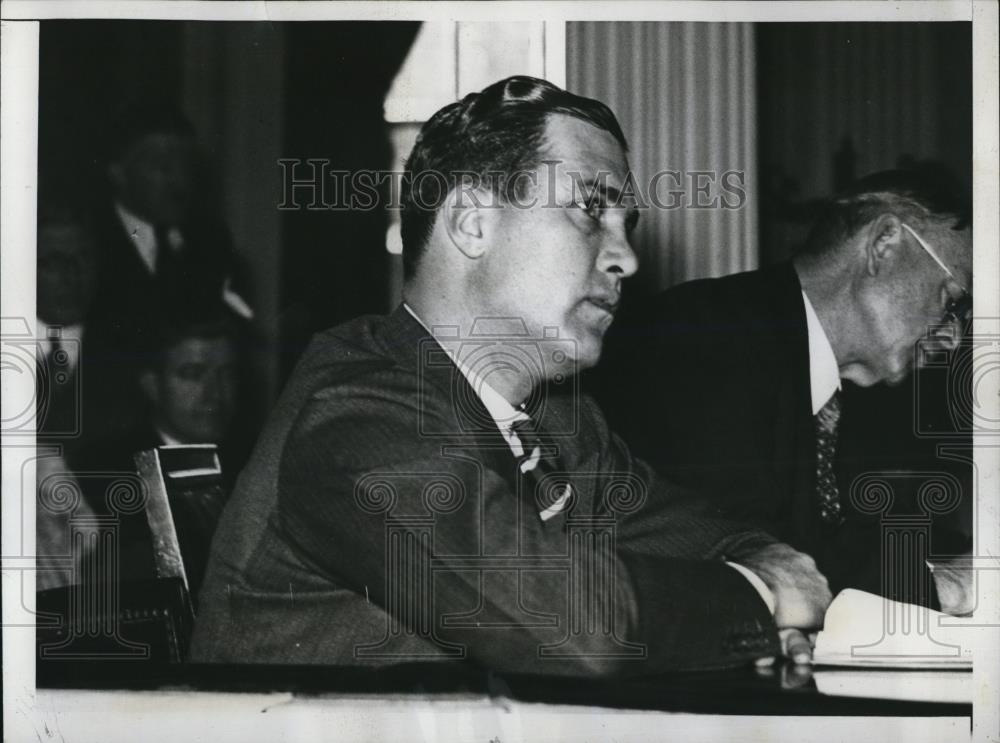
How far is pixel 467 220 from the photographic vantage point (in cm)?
257

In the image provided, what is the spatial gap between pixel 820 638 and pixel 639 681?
0.48 m

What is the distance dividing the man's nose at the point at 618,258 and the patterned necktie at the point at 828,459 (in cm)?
63

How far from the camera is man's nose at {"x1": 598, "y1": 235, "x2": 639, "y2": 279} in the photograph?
2600 mm

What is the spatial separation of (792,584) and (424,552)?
0.94 m

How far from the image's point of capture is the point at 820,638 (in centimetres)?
258

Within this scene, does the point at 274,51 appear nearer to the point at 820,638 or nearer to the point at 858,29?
the point at 858,29

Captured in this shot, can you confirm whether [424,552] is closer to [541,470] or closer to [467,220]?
[541,470]

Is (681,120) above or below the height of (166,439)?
above

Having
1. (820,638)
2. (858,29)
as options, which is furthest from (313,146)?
(820,638)

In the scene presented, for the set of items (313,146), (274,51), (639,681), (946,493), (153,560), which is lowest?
(639,681)

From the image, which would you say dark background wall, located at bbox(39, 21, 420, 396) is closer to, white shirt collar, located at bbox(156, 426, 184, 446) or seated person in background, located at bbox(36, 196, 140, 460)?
seated person in background, located at bbox(36, 196, 140, 460)

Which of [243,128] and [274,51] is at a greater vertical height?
[274,51]

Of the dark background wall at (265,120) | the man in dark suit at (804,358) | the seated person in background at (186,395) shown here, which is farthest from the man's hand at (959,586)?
the seated person in background at (186,395)

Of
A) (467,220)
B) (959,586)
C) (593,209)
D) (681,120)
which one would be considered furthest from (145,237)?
(959,586)
